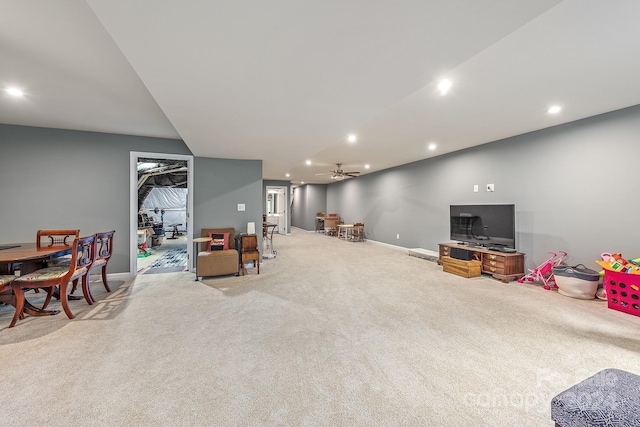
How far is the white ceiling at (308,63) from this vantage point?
4.41 ft

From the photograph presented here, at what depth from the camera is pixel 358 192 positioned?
9.91 metres

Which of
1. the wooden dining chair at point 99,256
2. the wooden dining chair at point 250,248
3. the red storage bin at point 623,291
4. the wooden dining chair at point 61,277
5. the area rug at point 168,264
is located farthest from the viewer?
the area rug at point 168,264

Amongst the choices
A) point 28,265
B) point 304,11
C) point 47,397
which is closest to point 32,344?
point 47,397

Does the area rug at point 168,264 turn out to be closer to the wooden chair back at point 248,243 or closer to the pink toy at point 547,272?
the wooden chair back at point 248,243

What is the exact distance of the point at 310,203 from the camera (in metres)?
12.9

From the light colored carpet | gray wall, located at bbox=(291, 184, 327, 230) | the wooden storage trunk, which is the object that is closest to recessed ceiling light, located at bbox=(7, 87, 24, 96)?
the light colored carpet

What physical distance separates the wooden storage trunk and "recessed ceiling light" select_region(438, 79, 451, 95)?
313 cm

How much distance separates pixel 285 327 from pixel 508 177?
478 cm

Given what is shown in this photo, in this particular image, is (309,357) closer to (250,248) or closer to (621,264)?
(250,248)

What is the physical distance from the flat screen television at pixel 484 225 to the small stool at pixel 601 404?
3.88 meters

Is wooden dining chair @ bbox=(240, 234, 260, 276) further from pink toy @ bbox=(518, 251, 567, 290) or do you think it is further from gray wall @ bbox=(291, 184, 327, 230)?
gray wall @ bbox=(291, 184, 327, 230)

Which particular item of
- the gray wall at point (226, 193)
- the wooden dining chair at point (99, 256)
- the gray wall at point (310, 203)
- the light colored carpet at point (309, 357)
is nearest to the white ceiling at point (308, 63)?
the gray wall at point (226, 193)

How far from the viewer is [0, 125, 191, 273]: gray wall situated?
13.0ft

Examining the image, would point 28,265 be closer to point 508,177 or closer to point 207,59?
point 207,59
